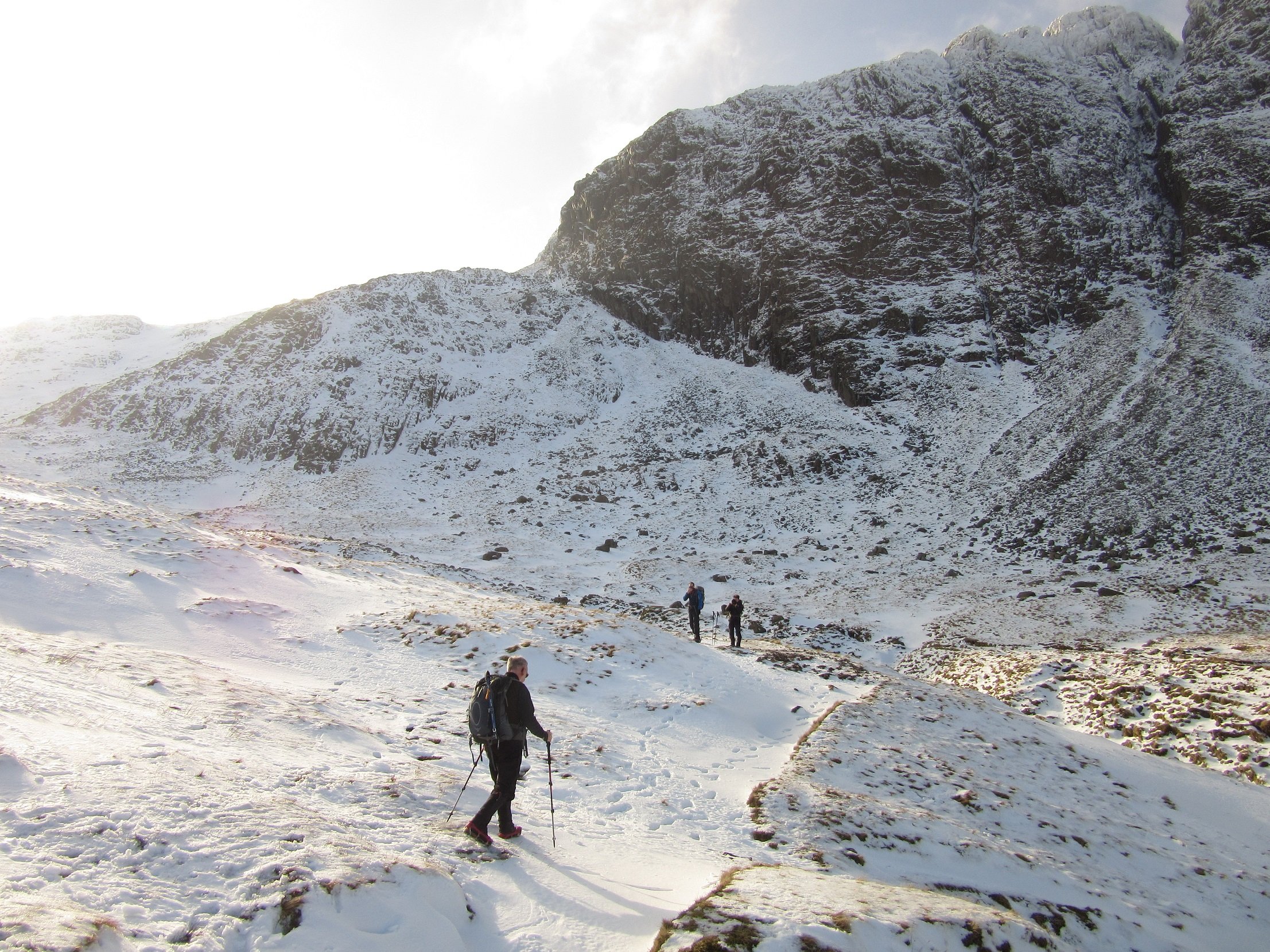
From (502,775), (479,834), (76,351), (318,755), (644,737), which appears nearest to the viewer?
(479,834)

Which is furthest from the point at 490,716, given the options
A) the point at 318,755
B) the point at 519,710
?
the point at 318,755

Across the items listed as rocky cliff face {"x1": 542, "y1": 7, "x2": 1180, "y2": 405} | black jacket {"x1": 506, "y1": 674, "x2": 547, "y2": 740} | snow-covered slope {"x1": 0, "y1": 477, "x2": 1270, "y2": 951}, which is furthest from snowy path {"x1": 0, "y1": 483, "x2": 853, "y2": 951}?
rocky cliff face {"x1": 542, "y1": 7, "x2": 1180, "y2": 405}

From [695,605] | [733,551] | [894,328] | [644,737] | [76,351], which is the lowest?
[644,737]

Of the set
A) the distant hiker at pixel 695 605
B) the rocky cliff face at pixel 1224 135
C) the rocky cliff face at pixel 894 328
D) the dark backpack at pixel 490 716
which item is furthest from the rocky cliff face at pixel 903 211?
the dark backpack at pixel 490 716

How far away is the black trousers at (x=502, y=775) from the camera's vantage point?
5715 millimetres

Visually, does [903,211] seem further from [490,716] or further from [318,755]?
[318,755]

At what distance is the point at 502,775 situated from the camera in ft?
19.0

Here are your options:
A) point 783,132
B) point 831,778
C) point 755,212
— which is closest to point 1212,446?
point 831,778

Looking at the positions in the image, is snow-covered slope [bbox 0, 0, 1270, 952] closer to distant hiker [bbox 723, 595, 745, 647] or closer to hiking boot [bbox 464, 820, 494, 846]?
hiking boot [bbox 464, 820, 494, 846]

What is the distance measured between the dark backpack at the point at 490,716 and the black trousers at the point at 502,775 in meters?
0.10

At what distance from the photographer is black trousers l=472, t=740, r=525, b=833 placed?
571cm

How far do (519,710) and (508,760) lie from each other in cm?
48

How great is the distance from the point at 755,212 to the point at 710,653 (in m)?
59.7

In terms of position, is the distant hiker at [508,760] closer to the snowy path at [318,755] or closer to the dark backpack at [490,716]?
the dark backpack at [490,716]
